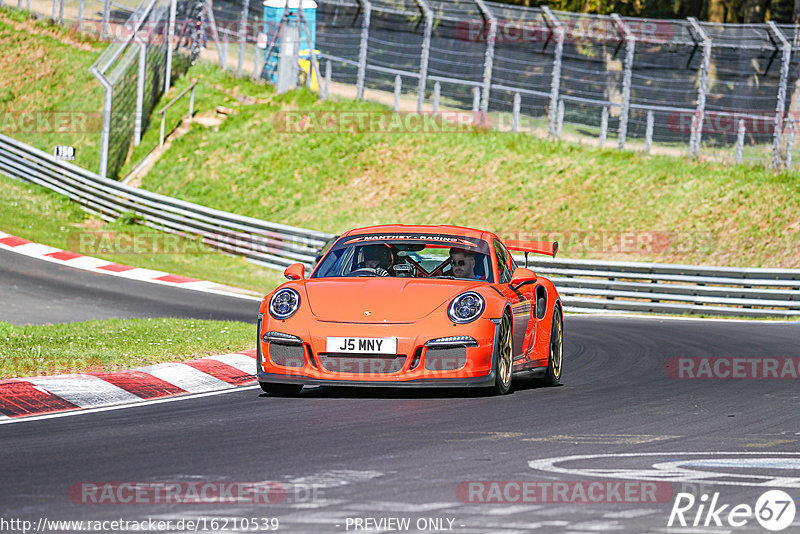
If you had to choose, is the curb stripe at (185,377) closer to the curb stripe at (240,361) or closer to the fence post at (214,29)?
the curb stripe at (240,361)

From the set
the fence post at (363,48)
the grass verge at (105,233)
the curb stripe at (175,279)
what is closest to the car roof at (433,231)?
the grass verge at (105,233)

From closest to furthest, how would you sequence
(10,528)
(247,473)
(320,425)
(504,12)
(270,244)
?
(10,528) → (247,473) → (320,425) → (270,244) → (504,12)

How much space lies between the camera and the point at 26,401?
8445 millimetres

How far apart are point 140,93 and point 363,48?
5.72m

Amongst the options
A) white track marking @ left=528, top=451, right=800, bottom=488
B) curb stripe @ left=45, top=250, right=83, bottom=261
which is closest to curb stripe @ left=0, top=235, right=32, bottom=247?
curb stripe @ left=45, top=250, right=83, bottom=261

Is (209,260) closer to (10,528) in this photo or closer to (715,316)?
(715,316)

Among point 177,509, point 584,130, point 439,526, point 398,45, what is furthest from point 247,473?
point 398,45

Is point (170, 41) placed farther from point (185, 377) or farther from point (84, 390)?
point (84, 390)

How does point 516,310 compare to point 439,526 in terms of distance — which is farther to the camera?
point 516,310

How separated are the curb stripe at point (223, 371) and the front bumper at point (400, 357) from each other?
1539mm

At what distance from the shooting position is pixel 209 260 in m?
25.7

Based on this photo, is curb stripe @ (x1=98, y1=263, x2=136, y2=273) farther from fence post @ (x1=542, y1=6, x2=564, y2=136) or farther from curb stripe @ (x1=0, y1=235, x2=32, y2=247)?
fence post @ (x1=542, y1=6, x2=564, y2=136)

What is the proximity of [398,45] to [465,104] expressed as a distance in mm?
2279

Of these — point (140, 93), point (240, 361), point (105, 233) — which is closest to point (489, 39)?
point (140, 93)
